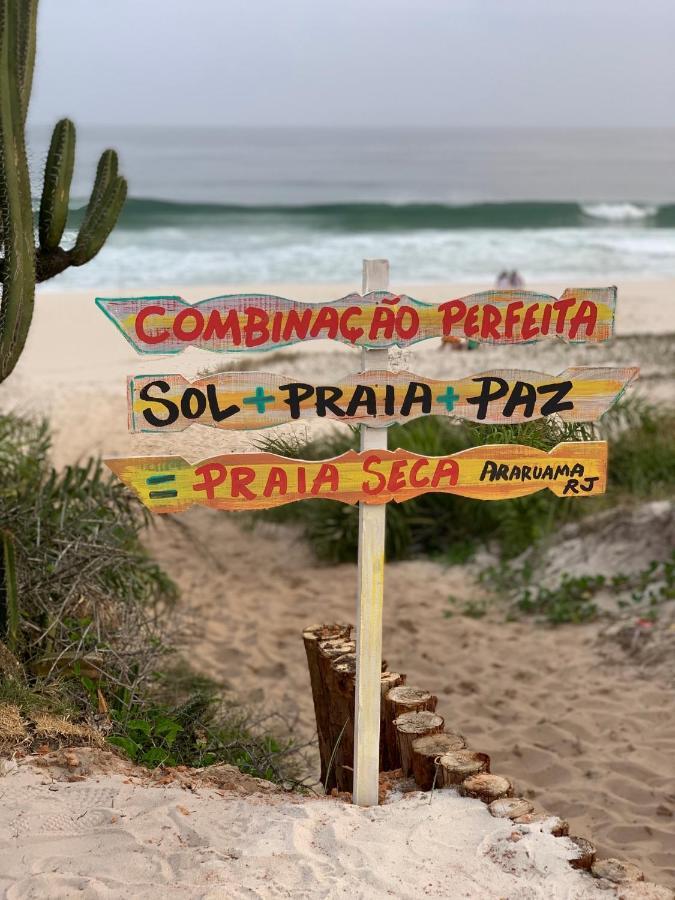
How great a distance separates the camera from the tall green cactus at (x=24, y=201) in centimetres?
371

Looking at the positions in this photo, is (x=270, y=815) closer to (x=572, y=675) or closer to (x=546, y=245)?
(x=572, y=675)

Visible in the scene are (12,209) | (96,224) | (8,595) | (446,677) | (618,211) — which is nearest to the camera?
(12,209)

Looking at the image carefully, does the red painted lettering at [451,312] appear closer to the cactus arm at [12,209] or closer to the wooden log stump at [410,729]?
the wooden log stump at [410,729]

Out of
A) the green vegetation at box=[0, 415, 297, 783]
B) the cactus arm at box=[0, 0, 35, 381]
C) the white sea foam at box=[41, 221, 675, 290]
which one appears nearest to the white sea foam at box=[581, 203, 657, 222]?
the white sea foam at box=[41, 221, 675, 290]

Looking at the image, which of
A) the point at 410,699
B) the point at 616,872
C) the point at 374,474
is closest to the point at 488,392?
the point at 374,474

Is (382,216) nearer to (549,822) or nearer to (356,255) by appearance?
(356,255)

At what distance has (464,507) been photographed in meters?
7.06

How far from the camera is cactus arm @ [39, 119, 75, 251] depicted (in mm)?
4129

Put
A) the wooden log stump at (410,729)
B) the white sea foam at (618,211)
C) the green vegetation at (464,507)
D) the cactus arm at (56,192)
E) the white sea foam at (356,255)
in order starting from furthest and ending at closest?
the white sea foam at (618,211), the white sea foam at (356,255), the green vegetation at (464,507), the cactus arm at (56,192), the wooden log stump at (410,729)

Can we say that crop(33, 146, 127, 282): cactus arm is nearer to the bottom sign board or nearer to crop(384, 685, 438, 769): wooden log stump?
the bottom sign board

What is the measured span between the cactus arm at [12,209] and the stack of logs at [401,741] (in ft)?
5.20

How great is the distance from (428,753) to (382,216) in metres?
32.7

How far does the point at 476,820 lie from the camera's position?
3.02 meters

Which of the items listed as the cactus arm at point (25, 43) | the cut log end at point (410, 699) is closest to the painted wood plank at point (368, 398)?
the cut log end at point (410, 699)
